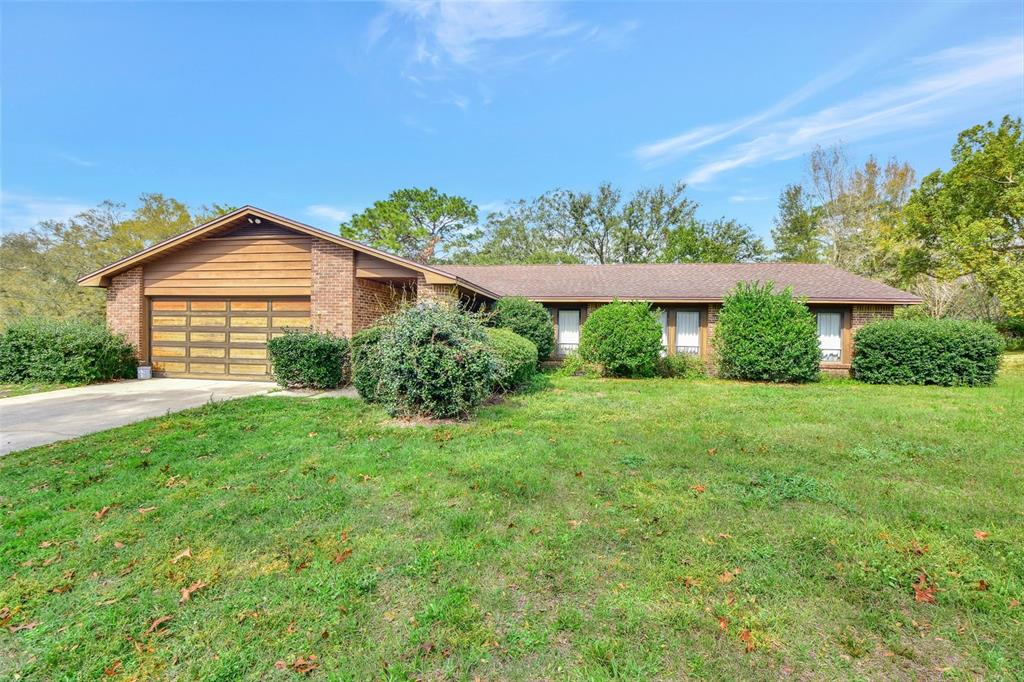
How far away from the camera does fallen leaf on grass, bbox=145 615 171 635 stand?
2.24 metres

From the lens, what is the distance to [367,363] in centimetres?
734

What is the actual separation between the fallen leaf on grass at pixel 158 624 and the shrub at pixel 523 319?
1046cm

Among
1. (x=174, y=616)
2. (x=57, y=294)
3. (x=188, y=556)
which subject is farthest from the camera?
(x=57, y=294)

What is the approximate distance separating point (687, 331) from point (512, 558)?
1275 centimetres

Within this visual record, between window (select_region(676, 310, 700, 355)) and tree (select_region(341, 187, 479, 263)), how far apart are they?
2373 centimetres

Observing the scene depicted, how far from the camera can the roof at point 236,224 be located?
10086 millimetres

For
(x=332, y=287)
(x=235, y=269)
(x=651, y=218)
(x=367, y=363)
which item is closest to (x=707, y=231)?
(x=651, y=218)

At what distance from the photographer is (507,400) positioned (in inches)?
326

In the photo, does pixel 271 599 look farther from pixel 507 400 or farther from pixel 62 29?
pixel 62 29

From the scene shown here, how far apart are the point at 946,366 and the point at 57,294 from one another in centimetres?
3391

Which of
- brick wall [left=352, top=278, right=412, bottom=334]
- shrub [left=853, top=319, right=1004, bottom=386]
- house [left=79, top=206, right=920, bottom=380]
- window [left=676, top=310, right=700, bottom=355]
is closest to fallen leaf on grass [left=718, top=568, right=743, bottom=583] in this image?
house [left=79, top=206, right=920, bottom=380]

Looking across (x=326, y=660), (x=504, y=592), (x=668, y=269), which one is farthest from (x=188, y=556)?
(x=668, y=269)

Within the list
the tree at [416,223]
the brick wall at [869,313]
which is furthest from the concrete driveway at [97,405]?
the tree at [416,223]

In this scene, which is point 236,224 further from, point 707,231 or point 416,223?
point 707,231
